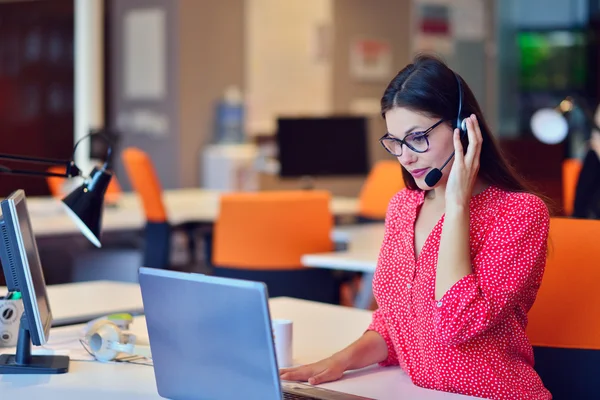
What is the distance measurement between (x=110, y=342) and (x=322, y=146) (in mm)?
4139

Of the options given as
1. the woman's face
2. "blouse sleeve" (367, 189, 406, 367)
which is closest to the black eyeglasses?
the woman's face

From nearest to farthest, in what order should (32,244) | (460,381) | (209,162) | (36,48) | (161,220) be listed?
1. (460,381)
2. (32,244)
3. (161,220)
4. (209,162)
5. (36,48)

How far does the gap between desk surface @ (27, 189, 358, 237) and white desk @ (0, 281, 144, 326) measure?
1.66 meters

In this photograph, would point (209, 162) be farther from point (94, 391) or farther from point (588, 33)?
point (94, 391)

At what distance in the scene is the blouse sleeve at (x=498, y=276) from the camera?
1.91 m

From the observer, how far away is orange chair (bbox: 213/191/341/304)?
15.1 ft

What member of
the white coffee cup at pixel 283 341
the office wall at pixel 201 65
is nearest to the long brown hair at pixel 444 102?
the white coffee cup at pixel 283 341

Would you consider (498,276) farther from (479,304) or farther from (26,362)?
(26,362)

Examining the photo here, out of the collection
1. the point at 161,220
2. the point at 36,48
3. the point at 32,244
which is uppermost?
the point at 36,48

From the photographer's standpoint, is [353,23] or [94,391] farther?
[353,23]

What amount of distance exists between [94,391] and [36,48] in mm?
7527

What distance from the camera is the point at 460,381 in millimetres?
2023

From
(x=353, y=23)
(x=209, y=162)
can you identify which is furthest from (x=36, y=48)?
(x=353, y=23)

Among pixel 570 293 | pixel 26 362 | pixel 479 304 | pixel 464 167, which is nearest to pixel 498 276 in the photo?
pixel 479 304
